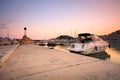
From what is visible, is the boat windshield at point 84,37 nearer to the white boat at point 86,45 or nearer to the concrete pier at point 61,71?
the white boat at point 86,45

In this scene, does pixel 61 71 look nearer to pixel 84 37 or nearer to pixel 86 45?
pixel 86 45

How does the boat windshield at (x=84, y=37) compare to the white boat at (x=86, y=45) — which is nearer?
the white boat at (x=86, y=45)

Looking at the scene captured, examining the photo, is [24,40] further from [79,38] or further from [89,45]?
[89,45]

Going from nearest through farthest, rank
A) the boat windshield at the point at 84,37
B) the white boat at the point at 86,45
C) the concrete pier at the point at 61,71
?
1. the concrete pier at the point at 61,71
2. the white boat at the point at 86,45
3. the boat windshield at the point at 84,37

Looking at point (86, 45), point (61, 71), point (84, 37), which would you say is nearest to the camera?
point (61, 71)

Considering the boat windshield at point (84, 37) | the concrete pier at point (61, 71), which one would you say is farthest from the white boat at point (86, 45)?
the concrete pier at point (61, 71)

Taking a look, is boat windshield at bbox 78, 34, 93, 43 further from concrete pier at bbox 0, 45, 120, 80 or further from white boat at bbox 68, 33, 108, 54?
concrete pier at bbox 0, 45, 120, 80

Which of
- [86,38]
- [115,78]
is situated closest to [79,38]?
[86,38]

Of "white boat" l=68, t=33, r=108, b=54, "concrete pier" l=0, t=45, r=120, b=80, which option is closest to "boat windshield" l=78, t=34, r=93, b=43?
"white boat" l=68, t=33, r=108, b=54

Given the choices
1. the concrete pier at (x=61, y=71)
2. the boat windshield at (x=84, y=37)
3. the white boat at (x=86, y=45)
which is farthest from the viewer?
the boat windshield at (x=84, y=37)

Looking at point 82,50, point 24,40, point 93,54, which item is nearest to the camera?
point 82,50

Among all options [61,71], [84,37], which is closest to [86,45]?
[84,37]

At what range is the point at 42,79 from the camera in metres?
2.77

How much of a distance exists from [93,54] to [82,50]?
2.09 m
